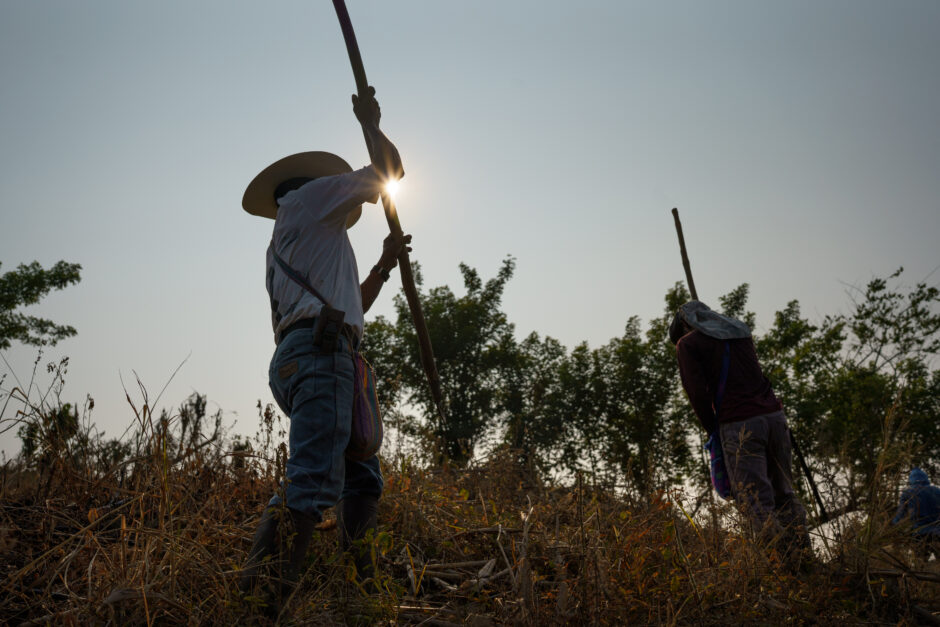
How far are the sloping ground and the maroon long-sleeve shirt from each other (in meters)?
0.86

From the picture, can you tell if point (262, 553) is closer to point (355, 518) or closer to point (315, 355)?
point (355, 518)

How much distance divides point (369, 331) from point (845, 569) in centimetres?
2753

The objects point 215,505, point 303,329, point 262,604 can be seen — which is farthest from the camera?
point 215,505

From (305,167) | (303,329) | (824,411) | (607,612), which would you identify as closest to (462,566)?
(607,612)

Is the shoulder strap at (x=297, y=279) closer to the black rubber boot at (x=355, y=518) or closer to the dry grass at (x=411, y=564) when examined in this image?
the dry grass at (x=411, y=564)

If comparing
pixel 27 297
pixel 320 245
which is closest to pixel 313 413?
pixel 320 245

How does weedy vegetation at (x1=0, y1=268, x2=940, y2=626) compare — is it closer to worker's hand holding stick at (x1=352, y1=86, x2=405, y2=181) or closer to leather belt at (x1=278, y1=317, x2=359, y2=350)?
leather belt at (x1=278, y1=317, x2=359, y2=350)

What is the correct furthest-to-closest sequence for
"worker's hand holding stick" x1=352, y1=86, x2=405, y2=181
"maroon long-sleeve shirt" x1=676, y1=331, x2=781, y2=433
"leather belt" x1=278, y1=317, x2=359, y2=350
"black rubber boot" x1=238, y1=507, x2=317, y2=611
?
1. "maroon long-sleeve shirt" x1=676, y1=331, x2=781, y2=433
2. "worker's hand holding stick" x1=352, y1=86, x2=405, y2=181
3. "leather belt" x1=278, y1=317, x2=359, y2=350
4. "black rubber boot" x1=238, y1=507, x2=317, y2=611

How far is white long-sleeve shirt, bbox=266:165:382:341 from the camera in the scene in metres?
2.52

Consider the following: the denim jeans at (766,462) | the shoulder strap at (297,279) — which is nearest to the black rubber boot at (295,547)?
the shoulder strap at (297,279)

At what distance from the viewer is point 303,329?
94.4 inches

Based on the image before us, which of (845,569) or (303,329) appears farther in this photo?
(845,569)

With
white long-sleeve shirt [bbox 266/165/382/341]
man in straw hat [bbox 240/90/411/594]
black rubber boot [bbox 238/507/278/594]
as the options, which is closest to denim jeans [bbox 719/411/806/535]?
man in straw hat [bbox 240/90/411/594]

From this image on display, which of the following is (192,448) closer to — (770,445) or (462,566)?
(462,566)
